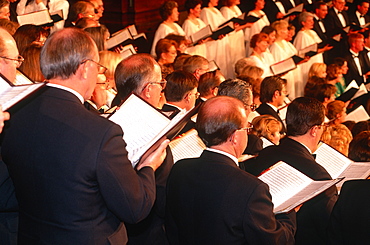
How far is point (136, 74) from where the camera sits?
117 inches

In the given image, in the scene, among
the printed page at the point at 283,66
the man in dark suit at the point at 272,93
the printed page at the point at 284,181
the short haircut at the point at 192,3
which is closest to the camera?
the printed page at the point at 284,181

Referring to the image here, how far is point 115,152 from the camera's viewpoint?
2039 millimetres

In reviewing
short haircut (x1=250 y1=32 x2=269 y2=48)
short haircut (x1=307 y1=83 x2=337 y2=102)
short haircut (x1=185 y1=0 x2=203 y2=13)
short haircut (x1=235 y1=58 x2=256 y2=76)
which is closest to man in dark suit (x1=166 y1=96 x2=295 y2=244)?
short haircut (x1=235 y1=58 x2=256 y2=76)

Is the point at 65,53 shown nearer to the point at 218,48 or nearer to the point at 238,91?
the point at 238,91

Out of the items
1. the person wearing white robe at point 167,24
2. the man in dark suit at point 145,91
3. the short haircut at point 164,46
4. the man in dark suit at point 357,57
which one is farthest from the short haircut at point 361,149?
the man in dark suit at point 357,57

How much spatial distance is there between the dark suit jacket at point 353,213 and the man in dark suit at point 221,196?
40 cm

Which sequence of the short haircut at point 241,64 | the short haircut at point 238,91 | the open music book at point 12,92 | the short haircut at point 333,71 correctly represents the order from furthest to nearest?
the short haircut at point 333,71 < the short haircut at point 241,64 < the short haircut at point 238,91 < the open music book at point 12,92

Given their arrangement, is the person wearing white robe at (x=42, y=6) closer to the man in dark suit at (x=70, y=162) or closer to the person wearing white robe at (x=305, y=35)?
the man in dark suit at (x=70, y=162)

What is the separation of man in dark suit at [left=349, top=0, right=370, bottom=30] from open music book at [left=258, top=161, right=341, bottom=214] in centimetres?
1061

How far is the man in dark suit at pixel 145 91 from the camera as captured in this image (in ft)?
9.45

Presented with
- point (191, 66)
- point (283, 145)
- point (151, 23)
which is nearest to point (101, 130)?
point (283, 145)

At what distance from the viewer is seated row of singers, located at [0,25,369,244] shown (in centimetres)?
205

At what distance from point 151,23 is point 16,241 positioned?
25.1ft

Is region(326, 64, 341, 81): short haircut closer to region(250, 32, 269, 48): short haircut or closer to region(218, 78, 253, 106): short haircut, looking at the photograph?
region(250, 32, 269, 48): short haircut
